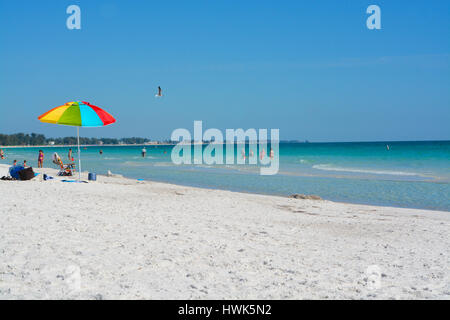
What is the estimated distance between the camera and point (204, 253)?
586 centimetres

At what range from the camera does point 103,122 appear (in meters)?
13.6

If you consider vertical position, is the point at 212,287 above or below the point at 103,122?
below

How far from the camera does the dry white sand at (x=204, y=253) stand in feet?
14.7

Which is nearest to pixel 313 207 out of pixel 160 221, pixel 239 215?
pixel 239 215

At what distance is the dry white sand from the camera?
177 inches

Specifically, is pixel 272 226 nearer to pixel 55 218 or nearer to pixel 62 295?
pixel 55 218

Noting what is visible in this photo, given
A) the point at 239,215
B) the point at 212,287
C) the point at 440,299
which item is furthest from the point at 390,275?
the point at 239,215

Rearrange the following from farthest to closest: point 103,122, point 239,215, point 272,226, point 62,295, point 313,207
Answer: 1. point 103,122
2. point 313,207
3. point 239,215
4. point 272,226
5. point 62,295

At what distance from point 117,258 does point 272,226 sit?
386 cm

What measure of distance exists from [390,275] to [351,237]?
2.53 metres

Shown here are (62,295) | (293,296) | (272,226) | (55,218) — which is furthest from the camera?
(272,226)

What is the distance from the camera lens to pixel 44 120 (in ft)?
43.1
